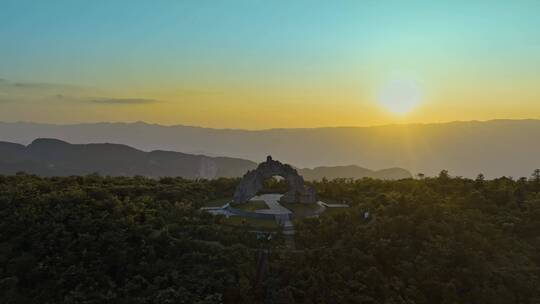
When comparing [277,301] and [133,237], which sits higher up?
[133,237]

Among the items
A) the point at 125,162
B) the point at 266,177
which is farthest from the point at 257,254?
the point at 125,162

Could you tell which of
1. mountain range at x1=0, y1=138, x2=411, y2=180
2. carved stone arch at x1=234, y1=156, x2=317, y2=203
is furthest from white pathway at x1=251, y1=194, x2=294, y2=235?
mountain range at x1=0, y1=138, x2=411, y2=180

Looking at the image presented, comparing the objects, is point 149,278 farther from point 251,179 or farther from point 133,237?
point 251,179

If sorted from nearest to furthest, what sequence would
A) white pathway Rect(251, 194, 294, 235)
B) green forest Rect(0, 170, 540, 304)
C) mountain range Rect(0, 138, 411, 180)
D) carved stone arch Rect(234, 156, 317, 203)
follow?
green forest Rect(0, 170, 540, 304)
white pathway Rect(251, 194, 294, 235)
carved stone arch Rect(234, 156, 317, 203)
mountain range Rect(0, 138, 411, 180)

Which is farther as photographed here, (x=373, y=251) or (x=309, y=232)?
(x=309, y=232)

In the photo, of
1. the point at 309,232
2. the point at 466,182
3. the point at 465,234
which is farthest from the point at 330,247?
the point at 466,182

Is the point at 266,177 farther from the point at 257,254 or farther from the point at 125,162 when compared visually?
the point at 125,162

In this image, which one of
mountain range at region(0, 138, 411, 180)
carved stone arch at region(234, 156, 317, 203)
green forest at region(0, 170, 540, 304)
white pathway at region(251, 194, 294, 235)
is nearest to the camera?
green forest at region(0, 170, 540, 304)

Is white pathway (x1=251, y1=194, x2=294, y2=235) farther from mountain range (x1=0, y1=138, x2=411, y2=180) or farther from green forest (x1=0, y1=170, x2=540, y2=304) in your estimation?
mountain range (x1=0, y1=138, x2=411, y2=180)
